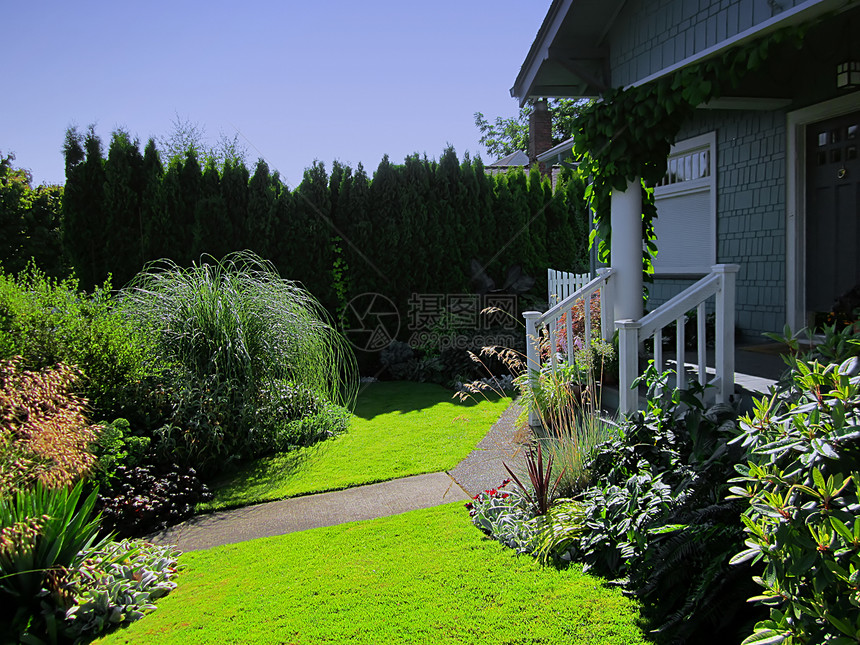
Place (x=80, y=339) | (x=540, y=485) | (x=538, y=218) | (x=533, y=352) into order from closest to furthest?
(x=540, y=485)
(x=80, y=339)
(x=533, y=352)
(x=538, y=218)

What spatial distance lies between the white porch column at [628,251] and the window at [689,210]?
8.07 ft

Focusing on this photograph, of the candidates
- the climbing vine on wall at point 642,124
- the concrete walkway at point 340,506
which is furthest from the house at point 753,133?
the concrete walkway at point 340,506

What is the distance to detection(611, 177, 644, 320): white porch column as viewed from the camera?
17.5ft

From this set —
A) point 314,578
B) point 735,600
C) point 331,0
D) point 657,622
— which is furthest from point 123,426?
point 331,0

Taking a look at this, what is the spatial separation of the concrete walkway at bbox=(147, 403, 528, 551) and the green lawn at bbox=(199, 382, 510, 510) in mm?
174

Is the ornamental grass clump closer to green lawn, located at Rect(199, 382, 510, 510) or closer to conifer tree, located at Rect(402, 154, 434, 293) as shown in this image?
green lawn, located at Rect(199, 382, 510, 510)

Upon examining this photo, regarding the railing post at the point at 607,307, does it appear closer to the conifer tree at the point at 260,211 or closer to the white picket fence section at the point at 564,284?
the white picket fence section at the point at 564,284

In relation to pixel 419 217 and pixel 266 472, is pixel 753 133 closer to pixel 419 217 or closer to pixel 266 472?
pixel 419 217

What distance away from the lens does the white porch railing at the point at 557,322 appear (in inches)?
197

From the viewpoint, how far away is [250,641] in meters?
2.59

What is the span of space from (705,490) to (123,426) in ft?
14.2

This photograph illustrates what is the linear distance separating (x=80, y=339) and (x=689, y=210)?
7.27m

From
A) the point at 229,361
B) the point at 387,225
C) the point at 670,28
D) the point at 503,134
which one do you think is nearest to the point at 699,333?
the point at 670,28

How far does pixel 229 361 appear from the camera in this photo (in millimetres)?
5301
